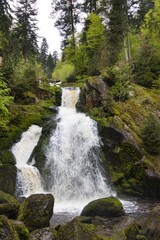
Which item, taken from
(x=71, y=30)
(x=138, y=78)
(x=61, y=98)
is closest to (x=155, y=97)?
(x=138, y=78)

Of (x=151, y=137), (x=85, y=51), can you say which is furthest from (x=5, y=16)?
(x=151, y=137)

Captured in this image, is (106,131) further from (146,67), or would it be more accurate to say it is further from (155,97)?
(146,67)

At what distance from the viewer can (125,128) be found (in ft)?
62.7

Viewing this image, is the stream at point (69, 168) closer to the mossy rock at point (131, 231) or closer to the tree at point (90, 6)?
the mossy rock at point (131, 231)

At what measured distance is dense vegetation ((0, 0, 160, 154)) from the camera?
80.1 ft

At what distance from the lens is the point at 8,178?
16234mm

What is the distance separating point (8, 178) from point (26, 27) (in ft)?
92.5

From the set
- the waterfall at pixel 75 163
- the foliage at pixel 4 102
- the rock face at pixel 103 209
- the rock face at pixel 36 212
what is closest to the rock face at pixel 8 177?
the waterfall at pixel 75 163

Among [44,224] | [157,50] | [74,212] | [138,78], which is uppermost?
[157,50]

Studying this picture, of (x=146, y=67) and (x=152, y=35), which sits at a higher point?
(x=152, y=35)

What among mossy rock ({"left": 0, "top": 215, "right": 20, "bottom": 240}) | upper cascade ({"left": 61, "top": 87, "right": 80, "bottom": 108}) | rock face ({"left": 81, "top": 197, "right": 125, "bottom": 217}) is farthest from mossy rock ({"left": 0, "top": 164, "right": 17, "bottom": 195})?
upper cascade ({"left": 61, "top": 87, "right": 80, "bottom": 108})

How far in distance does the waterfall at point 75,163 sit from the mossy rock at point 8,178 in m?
2.32

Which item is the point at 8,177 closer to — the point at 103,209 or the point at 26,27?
the point at 103,209

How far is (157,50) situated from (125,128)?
46.8 ft
